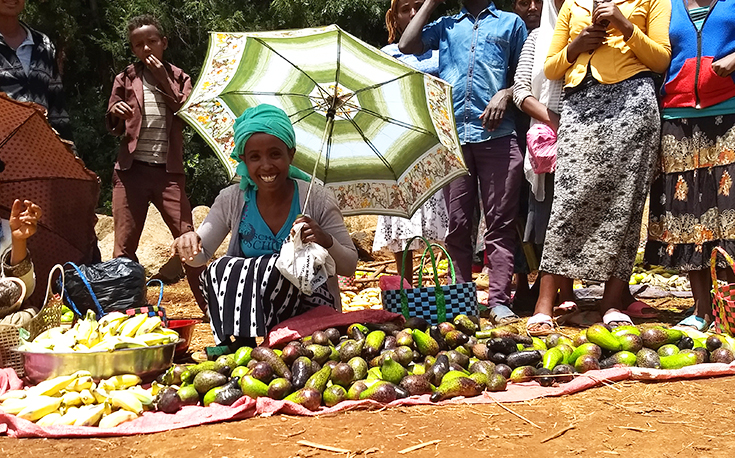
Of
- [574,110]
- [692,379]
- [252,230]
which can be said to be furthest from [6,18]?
[692,379]

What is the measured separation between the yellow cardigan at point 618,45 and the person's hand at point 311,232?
7.00 ft

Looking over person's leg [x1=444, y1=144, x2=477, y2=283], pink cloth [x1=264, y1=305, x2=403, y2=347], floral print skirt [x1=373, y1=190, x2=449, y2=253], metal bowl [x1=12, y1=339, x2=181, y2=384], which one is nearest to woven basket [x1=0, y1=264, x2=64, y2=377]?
metal bowl [x1=12, y1=339, x2=181, y2=384]

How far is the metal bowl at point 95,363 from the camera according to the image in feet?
11.1

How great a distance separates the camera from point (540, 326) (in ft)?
16.1

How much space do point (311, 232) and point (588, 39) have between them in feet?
7.49

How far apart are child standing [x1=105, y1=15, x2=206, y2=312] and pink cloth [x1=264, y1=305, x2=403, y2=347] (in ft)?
7.06

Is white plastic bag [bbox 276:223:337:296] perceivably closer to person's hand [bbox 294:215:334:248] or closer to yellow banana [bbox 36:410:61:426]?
person's hand [bbox 294:215:334:248]

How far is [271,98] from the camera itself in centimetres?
460

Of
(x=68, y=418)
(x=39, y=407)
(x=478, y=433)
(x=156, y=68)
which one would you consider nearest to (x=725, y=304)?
(x=478, y=433)

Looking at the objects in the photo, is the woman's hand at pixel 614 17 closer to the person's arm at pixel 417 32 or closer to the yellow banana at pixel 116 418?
the person's arm at pixel 417 32

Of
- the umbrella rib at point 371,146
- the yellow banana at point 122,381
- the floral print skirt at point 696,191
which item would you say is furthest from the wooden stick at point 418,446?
the floral print skirt at point 696,191

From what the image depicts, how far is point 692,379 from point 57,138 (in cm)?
441

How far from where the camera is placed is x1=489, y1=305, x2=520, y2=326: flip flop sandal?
5355mm

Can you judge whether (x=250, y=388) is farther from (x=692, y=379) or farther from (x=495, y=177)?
(x=495, y=177)
